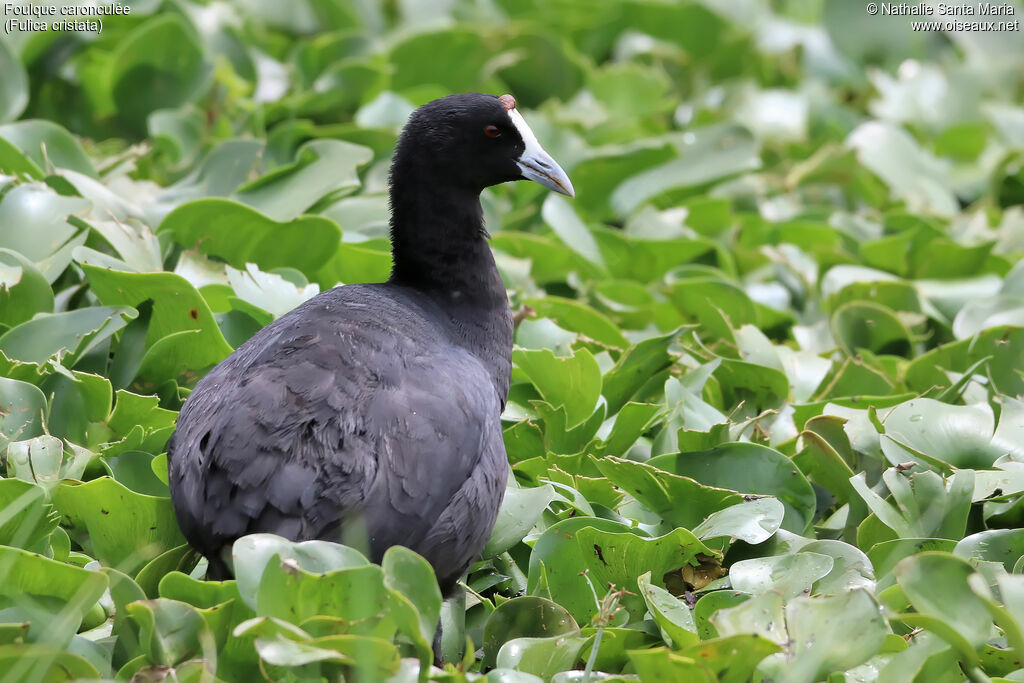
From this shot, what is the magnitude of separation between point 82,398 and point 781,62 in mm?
4706

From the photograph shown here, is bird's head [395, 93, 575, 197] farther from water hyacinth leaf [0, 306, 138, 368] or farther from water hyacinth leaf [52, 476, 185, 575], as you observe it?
water hyacinth leaf [52, 476, 185, 575]

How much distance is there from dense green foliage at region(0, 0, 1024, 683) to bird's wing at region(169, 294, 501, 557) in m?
0.15

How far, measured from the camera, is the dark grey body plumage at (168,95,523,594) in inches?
94.0

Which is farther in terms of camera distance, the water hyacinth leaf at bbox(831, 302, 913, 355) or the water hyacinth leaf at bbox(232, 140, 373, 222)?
the water hyacinth leaf at bbox(831, 302, 913, 355)

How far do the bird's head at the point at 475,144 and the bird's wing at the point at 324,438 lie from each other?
2.08ft

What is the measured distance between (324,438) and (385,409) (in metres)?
0.18

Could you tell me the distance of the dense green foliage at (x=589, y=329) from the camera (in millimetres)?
2342

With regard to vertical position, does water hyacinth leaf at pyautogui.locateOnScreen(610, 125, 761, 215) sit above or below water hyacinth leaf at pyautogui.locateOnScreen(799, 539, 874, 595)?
above

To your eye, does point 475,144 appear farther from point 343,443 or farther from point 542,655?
point 542,655

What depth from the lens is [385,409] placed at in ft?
8.43

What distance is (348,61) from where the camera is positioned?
532cm

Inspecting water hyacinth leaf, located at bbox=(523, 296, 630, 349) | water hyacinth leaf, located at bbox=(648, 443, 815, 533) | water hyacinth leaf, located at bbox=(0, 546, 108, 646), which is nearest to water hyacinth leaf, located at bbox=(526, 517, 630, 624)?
water hyacinth leaf, located at bbox=(648, 443, 815, 533)

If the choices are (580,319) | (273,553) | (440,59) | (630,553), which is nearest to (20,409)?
(273,553)

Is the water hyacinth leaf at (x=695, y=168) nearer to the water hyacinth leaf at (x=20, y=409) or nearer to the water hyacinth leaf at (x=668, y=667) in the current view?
the water hyacinth leaf at (x=20, y=409)
